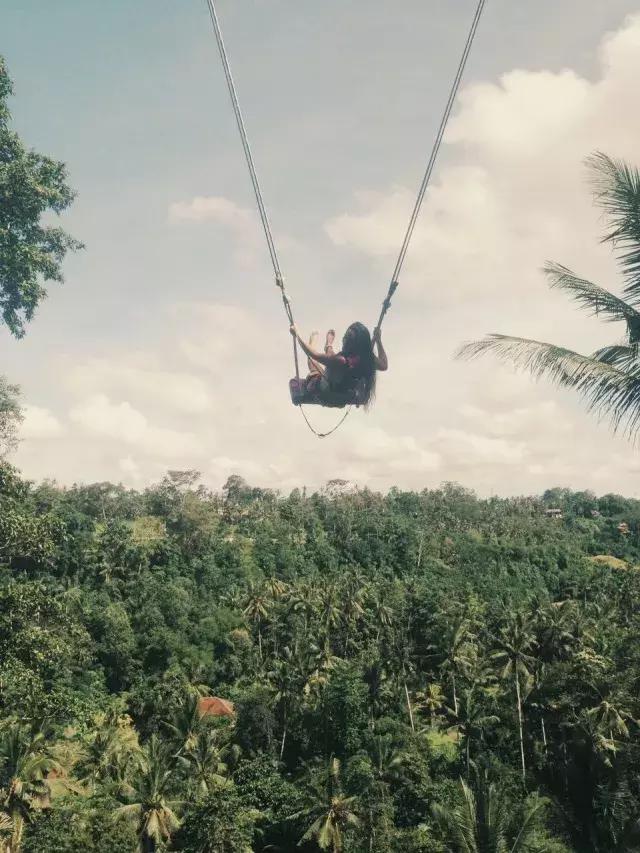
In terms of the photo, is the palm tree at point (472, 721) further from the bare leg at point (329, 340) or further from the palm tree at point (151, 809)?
the bare leg at point (329, 340)

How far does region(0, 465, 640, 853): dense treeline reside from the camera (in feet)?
69.1

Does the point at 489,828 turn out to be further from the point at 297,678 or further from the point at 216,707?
the point at 216,707

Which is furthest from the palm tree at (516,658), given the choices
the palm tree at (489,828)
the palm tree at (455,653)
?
the palm tree at (489,828)

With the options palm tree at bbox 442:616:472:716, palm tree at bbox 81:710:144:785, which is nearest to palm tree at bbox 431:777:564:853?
palm tree at bbox 81:710:144:785

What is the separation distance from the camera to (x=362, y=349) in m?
9.01

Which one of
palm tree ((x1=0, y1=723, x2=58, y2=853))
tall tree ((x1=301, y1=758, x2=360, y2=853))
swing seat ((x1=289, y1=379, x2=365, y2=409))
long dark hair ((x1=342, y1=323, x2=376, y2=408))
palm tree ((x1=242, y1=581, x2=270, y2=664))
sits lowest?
tall tree ((x1=301, y1=758, x2=360, y2=853))

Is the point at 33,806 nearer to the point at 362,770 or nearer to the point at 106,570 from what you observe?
the point at 362,770

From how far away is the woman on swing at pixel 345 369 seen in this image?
354 inches

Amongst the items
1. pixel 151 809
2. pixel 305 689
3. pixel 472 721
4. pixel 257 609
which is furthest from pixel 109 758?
pixel 257 609

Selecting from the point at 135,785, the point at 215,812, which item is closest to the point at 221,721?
the point at 135,785

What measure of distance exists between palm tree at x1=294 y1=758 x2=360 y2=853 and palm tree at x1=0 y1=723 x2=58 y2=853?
10.2 m

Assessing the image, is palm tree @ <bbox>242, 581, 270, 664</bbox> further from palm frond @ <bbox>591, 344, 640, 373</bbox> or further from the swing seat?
palm frond @ <bbox>591, 344, 640, 373</bbox>

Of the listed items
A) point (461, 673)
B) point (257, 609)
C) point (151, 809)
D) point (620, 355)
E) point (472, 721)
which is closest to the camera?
point (620, 355)

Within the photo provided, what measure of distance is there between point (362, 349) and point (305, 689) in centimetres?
3483
